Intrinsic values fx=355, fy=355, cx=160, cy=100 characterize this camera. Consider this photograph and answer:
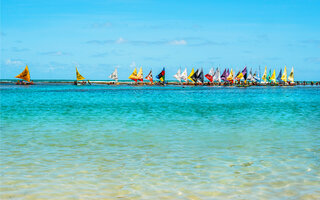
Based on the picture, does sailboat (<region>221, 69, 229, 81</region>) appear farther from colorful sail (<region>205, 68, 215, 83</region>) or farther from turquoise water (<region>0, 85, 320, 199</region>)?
turquoise water (<region>0, 85, 320, 199</region>)

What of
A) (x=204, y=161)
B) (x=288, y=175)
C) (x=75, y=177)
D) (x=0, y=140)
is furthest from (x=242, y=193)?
(x=0, y=140)

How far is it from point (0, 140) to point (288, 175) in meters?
12.6

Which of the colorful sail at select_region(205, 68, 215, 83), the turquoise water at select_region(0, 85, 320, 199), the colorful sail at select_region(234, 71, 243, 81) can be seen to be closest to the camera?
the turquoise water at select_region(0, 85, 320, 199)

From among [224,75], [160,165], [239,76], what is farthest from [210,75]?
[160,165]

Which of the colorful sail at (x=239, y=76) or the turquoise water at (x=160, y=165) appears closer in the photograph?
the turquoise water at (x=160, y=165)

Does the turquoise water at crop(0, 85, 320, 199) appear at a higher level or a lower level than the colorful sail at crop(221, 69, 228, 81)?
lower

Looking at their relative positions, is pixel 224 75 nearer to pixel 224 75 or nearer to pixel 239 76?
pixel 224 75

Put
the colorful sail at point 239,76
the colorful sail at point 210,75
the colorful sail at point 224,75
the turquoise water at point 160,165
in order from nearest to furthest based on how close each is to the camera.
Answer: the turquoise water at point 160,165, the colorful sail at point 239,76, the colorful sail at point 210,75, the colorful sail at point 224,75

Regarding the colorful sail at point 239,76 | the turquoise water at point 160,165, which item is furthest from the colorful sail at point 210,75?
the turquoise water at point 160,165

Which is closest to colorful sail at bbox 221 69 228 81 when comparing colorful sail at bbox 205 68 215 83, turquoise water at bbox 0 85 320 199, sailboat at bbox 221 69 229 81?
sailboat at bbox 221 69 229 81

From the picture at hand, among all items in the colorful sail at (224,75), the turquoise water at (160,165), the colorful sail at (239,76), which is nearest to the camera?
the turquoise water at (160,165)

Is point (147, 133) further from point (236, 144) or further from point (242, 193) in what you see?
point (242, 193)

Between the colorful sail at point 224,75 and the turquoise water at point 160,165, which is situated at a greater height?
the colorful sail at point 224,75

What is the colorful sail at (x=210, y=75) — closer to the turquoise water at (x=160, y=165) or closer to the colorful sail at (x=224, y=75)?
the colorful sail at (x=224, y=75)
